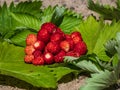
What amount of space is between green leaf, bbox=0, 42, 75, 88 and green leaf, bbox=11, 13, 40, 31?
5.8 inches

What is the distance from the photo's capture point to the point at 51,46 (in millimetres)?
1458

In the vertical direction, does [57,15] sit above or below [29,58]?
above

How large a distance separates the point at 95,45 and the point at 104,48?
1.4 inches

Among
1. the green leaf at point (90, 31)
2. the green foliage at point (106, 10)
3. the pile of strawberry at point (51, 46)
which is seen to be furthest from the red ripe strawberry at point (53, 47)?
the green foliage at point (106, 10)

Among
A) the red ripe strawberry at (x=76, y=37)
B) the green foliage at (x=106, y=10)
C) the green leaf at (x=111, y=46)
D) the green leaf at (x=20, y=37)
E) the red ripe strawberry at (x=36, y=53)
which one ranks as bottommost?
the red ripe strawberry at (x=36, y=53)

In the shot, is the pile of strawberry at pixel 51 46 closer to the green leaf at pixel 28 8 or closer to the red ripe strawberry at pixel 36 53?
the red ripe strawberry at pixel 36 53

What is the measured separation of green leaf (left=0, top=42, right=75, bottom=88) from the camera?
1.35m

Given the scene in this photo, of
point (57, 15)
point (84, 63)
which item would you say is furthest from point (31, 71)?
point (57, 15)

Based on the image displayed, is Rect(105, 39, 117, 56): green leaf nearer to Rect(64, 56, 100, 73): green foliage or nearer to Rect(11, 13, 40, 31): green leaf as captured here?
Rect(64, 56, 100, 73): green foliage

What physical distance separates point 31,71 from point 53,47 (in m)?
0.13

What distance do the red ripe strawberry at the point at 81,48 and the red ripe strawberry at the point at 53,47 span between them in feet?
0.21

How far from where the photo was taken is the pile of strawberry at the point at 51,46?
1456 millimetres

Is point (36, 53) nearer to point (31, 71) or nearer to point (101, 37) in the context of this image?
point (31, 71)

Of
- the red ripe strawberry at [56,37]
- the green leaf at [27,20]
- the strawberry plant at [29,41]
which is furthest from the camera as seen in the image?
the green leaf at [27,20]
